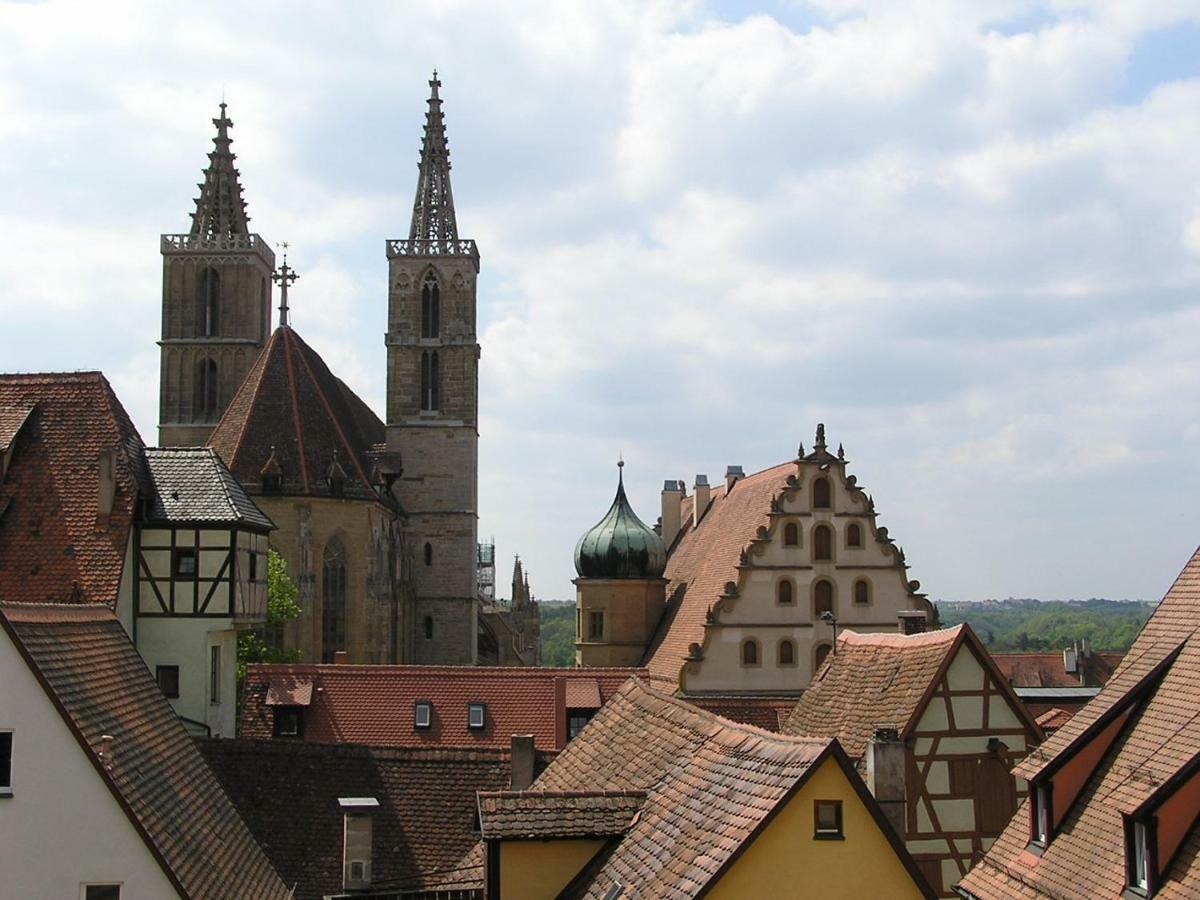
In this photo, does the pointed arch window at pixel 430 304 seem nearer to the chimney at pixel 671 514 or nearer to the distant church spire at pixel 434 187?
the distant church spire at pixel 434 187

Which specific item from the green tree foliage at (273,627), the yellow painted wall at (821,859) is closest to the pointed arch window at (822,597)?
the green tree foliage at (273,627)

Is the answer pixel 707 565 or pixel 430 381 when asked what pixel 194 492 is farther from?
pixel 430 381

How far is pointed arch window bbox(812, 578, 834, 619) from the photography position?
4050 centimetres

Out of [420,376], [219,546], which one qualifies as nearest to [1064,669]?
[420,376]

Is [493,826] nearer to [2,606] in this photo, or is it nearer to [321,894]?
[2,606]

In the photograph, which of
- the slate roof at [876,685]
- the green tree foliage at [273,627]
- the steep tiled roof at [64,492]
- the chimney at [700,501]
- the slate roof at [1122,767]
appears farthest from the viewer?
the chimney at [700,501]

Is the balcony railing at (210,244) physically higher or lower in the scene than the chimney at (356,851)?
higher

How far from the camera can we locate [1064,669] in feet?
221

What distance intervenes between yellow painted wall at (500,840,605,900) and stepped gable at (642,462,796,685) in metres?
26.2

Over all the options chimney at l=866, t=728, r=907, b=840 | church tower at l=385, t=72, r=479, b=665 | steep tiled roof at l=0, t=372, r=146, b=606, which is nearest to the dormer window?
steep tiled roof at l=0, t=372, r=146, b=606

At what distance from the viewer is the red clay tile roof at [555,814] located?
13164 mm

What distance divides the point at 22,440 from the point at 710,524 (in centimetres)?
2544

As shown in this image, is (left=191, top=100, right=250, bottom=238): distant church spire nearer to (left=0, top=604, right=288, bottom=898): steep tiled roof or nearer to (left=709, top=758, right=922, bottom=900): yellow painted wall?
(left=0, top=604, right=288, bottom=898): steep tiled roof

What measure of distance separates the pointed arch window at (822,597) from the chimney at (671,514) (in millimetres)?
18630
